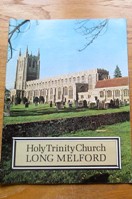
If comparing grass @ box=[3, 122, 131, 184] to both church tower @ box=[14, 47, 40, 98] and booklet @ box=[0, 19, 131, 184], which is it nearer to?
booklet @ box=[0, 19, 131, 184]

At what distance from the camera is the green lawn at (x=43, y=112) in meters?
0.53

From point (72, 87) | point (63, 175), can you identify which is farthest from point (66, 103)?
point (63, 175)

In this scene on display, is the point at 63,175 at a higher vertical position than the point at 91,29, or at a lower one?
lower

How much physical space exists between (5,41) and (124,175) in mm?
349

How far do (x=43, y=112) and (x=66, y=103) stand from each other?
1.9 inches

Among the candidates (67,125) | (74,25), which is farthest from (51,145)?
(74,25)

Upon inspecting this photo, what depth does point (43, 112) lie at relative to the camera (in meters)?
0.53

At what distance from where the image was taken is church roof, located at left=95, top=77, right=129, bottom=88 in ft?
1.77

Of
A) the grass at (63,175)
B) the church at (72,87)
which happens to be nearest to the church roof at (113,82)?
the church at (72,87)

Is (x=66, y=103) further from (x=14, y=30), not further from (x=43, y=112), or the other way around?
(x=14, y=30)

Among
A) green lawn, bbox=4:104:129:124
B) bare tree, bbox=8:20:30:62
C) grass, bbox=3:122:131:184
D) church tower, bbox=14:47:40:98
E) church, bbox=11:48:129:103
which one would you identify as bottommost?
grass, bbox=3:122:131:184

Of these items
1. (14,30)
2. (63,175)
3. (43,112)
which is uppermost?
(14,30)

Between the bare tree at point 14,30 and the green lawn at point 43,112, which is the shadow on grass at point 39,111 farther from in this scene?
the bare tree at point 14,30

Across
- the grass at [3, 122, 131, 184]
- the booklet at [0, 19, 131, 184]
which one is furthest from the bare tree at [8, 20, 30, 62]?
the grass at [3, 122, 131, 184]
